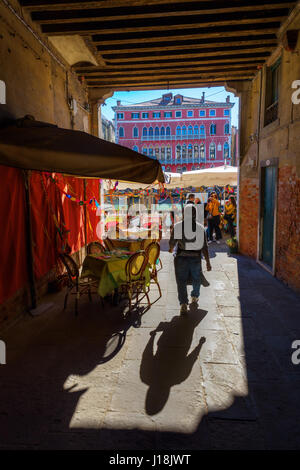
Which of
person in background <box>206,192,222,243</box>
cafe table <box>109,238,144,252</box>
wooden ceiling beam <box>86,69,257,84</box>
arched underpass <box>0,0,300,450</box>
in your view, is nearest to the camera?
arched underpass <box>0,0,300,450</box>

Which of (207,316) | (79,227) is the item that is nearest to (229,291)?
(207,316)

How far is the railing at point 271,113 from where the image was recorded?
777cm

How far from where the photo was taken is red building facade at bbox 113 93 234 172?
51000mm

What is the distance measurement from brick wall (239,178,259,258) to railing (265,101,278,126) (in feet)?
5.29

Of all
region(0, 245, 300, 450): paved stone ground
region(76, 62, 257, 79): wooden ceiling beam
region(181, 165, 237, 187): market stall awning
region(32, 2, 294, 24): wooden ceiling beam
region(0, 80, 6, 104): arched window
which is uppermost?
region(76, 62, 257, 79): wooden ceiling beam

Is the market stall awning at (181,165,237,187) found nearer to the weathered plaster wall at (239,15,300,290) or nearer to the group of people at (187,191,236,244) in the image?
the group of people at (187,191,236,244)

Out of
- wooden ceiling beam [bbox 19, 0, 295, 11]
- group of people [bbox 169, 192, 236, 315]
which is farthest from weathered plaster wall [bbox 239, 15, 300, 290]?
group of people [bbox 169, 192, 236, 315]

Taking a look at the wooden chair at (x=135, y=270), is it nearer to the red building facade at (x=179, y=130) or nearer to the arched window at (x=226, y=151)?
the red building facade at (x=179, y=130)

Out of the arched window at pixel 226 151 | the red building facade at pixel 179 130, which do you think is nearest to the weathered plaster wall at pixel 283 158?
the red building facade at pixel 179 130

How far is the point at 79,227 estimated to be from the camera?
8430mm

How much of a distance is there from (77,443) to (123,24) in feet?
21.8

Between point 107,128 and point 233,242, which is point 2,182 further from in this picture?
point 107,128

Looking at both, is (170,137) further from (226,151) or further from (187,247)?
(187,247)

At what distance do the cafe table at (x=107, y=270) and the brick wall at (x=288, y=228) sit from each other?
9.29ft
